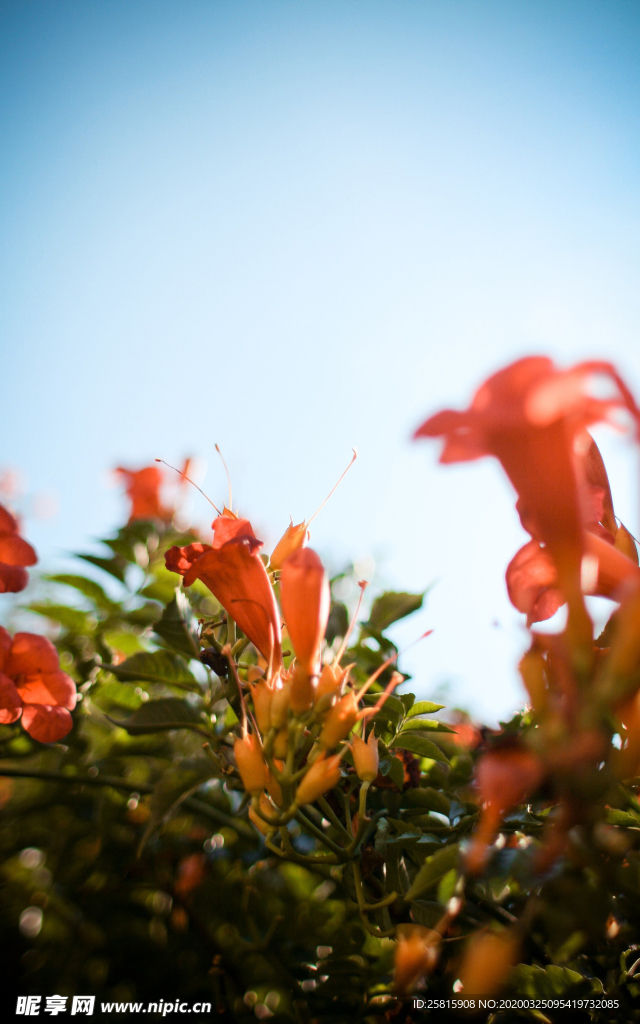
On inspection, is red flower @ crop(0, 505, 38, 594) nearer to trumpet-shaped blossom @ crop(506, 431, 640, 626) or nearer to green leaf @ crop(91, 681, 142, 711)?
green leaf @ crop(91, 681, 142, 711)

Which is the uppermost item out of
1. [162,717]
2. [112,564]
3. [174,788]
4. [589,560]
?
[589,560]

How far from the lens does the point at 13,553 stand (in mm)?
2066

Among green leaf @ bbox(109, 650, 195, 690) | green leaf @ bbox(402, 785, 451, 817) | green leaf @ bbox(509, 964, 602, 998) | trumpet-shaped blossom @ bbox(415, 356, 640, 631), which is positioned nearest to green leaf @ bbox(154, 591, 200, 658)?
green leaf @ bbox(109, 650, 195, 690)

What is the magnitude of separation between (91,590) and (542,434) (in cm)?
239

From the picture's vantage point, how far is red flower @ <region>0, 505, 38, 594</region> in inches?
79.2

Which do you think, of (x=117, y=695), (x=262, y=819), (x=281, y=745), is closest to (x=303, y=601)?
(x=281, y=745)

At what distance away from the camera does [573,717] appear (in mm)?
927

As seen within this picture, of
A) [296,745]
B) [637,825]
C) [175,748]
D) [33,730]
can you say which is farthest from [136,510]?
[637,825]

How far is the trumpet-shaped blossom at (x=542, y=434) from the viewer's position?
97 cm

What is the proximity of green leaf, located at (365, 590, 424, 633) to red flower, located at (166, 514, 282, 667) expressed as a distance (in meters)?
0.74

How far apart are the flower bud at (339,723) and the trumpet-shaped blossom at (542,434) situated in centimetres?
50

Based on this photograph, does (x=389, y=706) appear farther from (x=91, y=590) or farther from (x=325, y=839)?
(x=91, y=590)

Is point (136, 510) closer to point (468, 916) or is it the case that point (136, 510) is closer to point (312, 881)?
point (312, 881)

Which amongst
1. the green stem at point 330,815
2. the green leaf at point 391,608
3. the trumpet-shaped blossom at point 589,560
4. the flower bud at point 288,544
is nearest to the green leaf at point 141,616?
the green leaf at point 391,608
